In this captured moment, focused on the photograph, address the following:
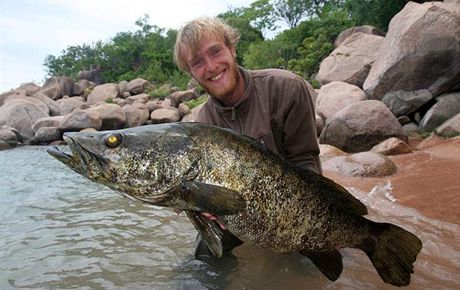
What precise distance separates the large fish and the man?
3.21ft

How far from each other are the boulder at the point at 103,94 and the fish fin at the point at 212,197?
2952 centimetres

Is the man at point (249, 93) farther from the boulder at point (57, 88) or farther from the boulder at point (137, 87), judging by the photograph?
the boulder at point (57, 88)

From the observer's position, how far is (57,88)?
3509 cm

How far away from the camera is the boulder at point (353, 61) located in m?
14.5

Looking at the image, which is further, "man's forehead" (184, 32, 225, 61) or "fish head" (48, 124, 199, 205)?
"man's forehead" (184, 32, 225, 61)

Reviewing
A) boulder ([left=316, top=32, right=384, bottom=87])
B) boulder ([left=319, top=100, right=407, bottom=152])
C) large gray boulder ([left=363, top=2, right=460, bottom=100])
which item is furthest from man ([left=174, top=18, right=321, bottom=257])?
boulder ([left=316, top=32, right=384, bottom=87])

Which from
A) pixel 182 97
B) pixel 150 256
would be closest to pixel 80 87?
pixel 182 97

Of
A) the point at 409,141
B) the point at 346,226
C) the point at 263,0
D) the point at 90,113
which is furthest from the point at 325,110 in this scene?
the point at 263,0

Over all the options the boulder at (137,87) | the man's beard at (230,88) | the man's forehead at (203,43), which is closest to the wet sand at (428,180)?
the man's beard at (230,88)

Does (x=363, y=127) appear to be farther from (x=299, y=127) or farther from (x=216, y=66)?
(x=216, y=66)

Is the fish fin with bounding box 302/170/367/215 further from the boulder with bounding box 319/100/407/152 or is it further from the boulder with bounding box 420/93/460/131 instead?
the boulder with bounding box 420/93/460/131

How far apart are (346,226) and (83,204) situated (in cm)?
549

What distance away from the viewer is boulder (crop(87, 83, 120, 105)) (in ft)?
101

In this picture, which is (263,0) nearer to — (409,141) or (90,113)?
(90,113)
